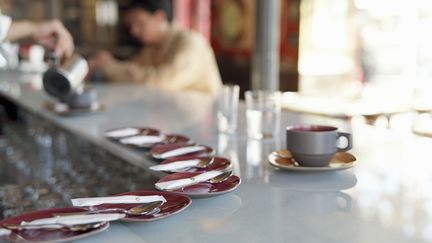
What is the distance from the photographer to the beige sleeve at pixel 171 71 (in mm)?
3826

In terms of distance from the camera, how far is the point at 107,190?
1.66 metres

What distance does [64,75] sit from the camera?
2.15 m

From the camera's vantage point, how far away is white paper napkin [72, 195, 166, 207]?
1016 mm

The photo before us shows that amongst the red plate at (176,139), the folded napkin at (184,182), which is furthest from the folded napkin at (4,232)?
the red plate at (176,139)

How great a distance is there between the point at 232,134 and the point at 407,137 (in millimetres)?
557

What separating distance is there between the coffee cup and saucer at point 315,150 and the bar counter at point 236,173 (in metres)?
0.02

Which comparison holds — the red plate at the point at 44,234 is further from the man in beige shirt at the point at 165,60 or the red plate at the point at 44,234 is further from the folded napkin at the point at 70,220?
the man in beige shirt at the point at 165,60

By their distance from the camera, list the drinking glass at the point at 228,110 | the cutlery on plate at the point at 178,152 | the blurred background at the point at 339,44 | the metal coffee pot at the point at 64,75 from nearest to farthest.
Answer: the cutlery on plate at the point at 178,152 < the drinking glass at the point at 228,110 < the metal coffee pot at the point at 64,75 < the blurred background at the point at 339,44

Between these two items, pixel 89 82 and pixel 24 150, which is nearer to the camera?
pixel 24 150

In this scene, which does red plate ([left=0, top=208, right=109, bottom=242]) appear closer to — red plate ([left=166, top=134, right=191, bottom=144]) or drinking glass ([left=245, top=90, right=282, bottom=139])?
red plate ([left=166, top=134, right=191, bottom=144])

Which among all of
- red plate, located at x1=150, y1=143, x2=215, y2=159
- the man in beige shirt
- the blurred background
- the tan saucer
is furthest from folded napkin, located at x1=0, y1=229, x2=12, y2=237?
the blurred background

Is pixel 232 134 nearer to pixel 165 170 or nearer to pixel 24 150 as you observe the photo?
pixel 165 170

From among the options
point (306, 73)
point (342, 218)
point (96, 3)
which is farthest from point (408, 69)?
point (96, 3)

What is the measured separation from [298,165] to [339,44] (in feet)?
14.5
